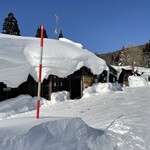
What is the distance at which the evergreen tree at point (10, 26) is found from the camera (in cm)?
4829

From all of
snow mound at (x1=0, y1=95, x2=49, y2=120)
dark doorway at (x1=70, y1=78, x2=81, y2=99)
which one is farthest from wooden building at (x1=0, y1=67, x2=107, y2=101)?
snow mound at (x1=0, y1=95, x2=49, y2=120)

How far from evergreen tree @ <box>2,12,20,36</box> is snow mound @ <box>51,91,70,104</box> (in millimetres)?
30064

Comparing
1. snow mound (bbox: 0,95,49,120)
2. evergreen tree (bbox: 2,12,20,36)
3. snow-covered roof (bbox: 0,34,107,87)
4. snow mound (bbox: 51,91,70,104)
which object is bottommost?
snow mound (bbox: 0,95,49,120)

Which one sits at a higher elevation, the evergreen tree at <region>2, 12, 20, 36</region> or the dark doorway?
the evergreen tree at <region>2, 12, 20, 36</region>

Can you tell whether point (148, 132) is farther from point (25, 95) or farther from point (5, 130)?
point (25, 95)

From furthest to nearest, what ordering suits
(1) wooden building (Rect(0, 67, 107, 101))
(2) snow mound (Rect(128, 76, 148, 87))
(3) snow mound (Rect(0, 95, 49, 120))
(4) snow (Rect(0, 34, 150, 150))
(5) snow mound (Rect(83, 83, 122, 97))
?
(2) snow mound (Rect(128, 76, 148, 87)) < (5) snow mound (Rect(83, 83, 122, 97)) < (1) wooden building (Rect(0, 67, 107, 101)) < (3) snow mound (Rect(0, 95, 49, 120)) < (4) snow (Rect(0, 34, 150, 150))

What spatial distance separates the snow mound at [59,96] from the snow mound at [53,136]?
46.1 ft

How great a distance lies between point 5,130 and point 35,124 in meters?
0.58

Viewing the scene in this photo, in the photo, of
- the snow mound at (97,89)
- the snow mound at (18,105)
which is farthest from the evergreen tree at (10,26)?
the snow mound at (18,105)

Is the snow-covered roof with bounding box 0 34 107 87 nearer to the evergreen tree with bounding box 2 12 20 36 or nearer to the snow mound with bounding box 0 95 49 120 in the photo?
the snow mound with bounding box 0 95 49 120

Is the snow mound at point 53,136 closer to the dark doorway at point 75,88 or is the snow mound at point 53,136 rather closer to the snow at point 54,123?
the snow at point 54,123

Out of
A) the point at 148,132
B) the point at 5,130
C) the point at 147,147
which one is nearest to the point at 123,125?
the point at 148,132

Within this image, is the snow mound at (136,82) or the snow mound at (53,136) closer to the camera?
the snow mound at (53,136)

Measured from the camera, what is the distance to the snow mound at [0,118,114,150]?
365cm
